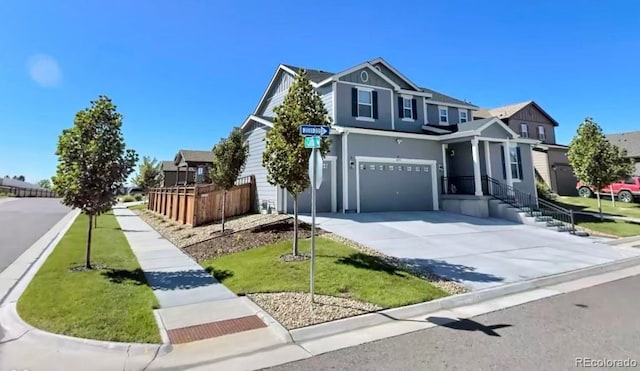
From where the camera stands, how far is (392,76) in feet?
63.9

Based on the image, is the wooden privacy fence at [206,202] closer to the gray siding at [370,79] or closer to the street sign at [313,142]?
the gray siding at [370,79]

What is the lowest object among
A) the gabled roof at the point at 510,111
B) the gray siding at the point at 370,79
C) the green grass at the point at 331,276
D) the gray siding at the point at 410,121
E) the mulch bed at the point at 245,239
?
the green grass at the point at 331,276

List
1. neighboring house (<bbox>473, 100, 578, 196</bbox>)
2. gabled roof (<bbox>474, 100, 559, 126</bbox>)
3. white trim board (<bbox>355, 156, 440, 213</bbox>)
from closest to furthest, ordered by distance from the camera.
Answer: white trim board (<bbox>355, 156, 440, 213</bbox>)
neighboring house (<bbox>473, 100, 578, 196</bbox>)
gabled roof (<bbox>474, 100, 559, 126</bbox>)

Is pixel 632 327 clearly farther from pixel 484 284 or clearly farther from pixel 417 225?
pixel 417 225

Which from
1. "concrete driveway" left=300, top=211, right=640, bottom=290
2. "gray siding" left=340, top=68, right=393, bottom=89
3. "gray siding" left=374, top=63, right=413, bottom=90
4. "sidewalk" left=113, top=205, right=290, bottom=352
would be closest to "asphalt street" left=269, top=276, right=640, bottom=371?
"sidewalk" left=113, top=205, right=290, bottom=352

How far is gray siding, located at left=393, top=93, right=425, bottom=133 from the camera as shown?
1856cm

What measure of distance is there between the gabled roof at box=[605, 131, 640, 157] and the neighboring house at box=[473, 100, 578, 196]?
5.74m

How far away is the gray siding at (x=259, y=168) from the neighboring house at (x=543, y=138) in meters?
21.2

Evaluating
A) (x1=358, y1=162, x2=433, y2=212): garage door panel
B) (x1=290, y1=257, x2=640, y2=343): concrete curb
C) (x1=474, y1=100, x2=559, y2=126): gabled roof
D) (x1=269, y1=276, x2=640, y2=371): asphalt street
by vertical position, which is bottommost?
(x1=269, y1=276, x2=640, y2=371): asphalt street

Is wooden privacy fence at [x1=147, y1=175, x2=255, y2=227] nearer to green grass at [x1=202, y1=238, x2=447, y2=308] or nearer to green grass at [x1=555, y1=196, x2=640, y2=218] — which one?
green grass at [x1=202, y1=238, x2=447, y2=308]

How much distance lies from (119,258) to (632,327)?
11261 mm

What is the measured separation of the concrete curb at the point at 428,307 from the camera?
4734mm

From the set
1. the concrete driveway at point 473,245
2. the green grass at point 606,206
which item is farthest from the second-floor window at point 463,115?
the concrete driveway at point 473,245

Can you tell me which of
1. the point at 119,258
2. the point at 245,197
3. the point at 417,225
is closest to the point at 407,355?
the point at 119,258
